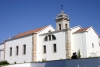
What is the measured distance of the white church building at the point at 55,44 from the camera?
29.4m

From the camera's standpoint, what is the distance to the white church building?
2936 centimetres

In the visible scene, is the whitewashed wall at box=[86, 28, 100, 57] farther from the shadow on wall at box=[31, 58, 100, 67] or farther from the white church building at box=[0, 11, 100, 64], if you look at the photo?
the shadow on wall at box=[31, 58, 100, 67]

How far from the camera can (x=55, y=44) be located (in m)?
31.6

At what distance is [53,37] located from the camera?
32.4 m

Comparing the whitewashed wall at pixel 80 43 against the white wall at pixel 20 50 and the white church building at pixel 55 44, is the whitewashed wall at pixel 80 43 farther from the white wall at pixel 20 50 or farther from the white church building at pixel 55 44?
the white wall at pixel 20 50

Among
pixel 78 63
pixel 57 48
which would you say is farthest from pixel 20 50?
pixel 78 63

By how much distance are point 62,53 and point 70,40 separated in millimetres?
2873

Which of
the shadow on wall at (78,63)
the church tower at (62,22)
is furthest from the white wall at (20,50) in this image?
the shadow on wall at (78,63)

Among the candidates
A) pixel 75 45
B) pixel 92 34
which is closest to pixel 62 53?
pixel 75 45

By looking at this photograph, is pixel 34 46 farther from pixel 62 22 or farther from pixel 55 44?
pixel 62 22

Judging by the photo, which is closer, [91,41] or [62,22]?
[91,41]

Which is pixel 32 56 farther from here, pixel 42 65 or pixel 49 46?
pixel 42 65

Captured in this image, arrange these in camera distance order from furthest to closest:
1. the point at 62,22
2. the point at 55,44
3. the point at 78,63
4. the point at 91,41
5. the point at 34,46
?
1. the point at 62,22
2. the point at 34,46
3. the point at 55,44
4. the point at 91,41
5. the point at 78,63

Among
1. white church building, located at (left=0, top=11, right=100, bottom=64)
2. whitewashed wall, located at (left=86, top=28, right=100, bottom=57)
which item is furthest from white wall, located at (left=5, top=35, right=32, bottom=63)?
whitewashed wall, located at (left=86, top=28, right=100, bottom=57)
